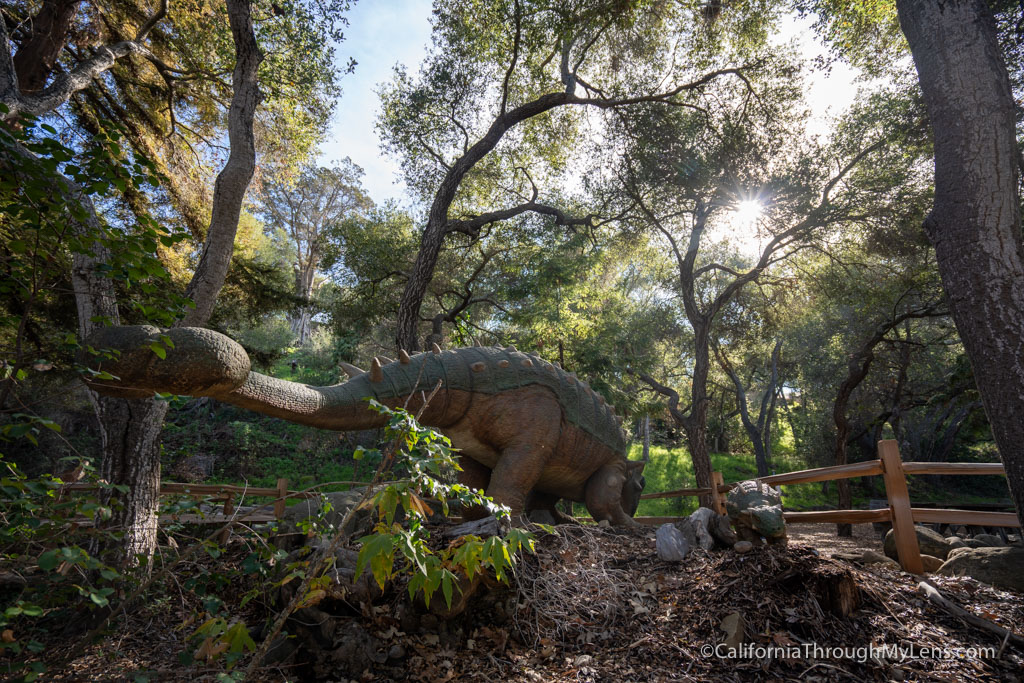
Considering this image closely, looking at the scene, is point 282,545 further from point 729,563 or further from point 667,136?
point 667,136

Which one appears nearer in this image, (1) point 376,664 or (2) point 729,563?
(1) point 376,664

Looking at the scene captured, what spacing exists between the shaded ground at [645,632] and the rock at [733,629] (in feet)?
0.16

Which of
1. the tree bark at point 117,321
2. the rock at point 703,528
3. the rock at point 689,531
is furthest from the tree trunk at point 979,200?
the tree bark at point 117,321

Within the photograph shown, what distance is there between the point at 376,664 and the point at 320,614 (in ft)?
1.37

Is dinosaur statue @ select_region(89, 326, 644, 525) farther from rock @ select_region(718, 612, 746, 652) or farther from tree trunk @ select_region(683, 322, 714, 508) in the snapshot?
tree trunk @ select_region(683, 322, 714, 508)

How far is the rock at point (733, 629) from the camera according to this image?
9.46ft

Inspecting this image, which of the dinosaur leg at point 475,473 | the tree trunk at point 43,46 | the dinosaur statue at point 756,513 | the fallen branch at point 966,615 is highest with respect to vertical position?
the tree trunk at point 43,46

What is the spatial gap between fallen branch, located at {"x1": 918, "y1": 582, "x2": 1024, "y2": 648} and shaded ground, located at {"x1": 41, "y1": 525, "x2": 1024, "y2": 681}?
2.0 inches

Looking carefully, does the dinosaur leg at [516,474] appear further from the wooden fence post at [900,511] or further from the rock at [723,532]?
the wooden fence post at [900,511]

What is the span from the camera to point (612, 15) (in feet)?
24.0

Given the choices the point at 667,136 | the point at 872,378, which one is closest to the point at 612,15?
the point at 667,136

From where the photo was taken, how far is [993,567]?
12.6 ft

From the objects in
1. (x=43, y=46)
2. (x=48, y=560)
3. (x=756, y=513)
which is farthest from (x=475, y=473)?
(x=43, y=46)

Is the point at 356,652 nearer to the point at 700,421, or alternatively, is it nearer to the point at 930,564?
the point at 930,564
